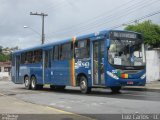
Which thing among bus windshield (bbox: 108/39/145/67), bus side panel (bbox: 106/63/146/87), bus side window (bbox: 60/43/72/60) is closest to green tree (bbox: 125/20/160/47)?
bus side window (bbox: 60/43/72/60)

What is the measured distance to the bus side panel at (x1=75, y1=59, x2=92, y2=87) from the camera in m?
22.8

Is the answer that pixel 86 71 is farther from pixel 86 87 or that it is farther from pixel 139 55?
pixel 139 55

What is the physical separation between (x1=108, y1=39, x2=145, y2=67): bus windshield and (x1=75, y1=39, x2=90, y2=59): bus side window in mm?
1851

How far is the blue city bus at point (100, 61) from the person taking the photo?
2159cm

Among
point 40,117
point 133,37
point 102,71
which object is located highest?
point 133,37

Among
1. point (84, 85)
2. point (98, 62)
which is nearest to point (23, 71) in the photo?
point (84, 85)

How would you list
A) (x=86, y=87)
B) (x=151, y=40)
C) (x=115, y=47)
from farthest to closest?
(x=151, y=40) < (x=86, y=87) < (x=115, y=47)

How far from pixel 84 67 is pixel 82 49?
3.44ft

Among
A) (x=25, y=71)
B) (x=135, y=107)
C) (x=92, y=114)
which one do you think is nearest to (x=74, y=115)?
(x=92, y=114)

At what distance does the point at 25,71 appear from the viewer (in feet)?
106

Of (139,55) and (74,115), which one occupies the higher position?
(139,55)

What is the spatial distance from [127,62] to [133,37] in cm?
155

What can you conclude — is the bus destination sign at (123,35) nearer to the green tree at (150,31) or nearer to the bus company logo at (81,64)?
the bus company logo at (81,64)

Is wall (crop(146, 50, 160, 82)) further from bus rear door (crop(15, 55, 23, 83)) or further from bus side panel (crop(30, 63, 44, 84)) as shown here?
bus rear door (crop(15, 55, 23, 83))
